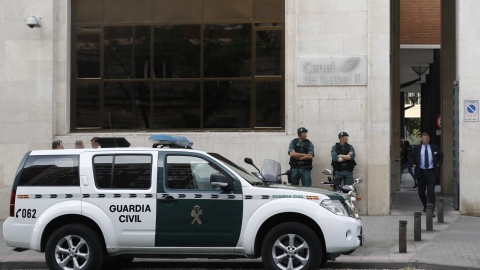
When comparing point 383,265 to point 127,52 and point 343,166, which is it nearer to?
point 343,166

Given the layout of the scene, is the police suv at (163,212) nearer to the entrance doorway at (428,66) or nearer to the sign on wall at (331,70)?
the sign on wall at (331,70)

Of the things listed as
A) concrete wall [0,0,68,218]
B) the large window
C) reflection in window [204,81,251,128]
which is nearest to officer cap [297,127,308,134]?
the large window

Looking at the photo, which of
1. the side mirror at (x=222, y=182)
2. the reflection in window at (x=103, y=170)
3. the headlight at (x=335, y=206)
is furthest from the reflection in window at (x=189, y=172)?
the headlight at (x=335, y=206)

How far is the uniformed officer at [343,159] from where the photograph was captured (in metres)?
17.0

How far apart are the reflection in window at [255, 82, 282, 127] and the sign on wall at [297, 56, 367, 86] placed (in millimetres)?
735

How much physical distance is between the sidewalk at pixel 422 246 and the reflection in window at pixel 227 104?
11.7 ft

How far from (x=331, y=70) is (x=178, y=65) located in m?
3.49

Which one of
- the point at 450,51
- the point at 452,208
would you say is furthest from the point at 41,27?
the point at 450,51

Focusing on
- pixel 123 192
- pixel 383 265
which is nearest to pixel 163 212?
pixel 123 192

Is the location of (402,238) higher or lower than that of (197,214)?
lower

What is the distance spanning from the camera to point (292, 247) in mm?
10344

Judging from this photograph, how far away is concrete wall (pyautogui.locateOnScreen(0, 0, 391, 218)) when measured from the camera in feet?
57.6

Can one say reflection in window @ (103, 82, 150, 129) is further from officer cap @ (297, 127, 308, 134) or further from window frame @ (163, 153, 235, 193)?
window frame @ (163, 153, 235, 193)

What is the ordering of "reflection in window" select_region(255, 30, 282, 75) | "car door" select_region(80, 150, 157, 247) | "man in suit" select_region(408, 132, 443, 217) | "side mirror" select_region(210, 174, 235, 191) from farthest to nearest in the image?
1. "reflection in window" select_region(255, 30, 282, 75)
2. "man in suit" select_region(408, 132, 443, 217)
3. "car door" select_region(80, 150, 157, 247)
4. "side mirror" select_region(210, 174, 235, 191)
